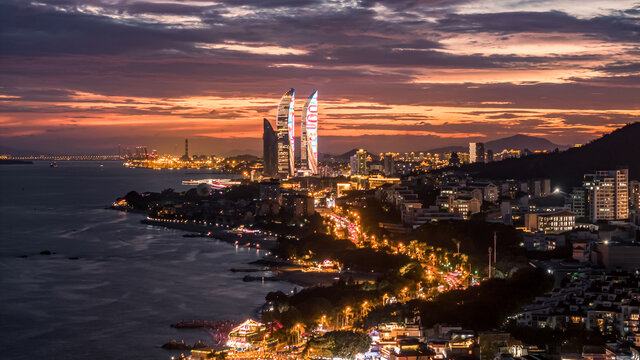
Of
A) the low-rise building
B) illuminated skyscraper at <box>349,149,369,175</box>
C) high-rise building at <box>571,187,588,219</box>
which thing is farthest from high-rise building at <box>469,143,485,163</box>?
the low-rise building

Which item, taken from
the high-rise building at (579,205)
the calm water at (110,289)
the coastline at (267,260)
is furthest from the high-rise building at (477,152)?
the high-rise building at (579,205)

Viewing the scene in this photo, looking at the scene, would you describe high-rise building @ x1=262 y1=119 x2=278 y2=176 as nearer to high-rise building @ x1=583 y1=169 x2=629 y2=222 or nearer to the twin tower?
the twin tower

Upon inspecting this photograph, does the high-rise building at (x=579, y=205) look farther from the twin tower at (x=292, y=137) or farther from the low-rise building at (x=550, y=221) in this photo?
the twin tower at (x=292, y=137)

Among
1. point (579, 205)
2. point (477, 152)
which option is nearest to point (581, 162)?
point (579, 205)

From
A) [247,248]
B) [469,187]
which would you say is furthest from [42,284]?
[469,187]

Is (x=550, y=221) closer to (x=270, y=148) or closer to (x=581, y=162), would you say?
(x=581, y=162)

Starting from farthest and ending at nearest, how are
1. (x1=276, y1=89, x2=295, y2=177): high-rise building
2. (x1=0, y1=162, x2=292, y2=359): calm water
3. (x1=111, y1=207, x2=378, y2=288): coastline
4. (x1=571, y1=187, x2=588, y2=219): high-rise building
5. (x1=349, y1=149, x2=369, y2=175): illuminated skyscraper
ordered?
(x1=349, y1=149, x2=369, y2=175): illuminated skyscraper, (x1=276, y1=89, x2=295, y2=177): high-rise building, (x1=571, y1=187, x2=588, y2=219): high-rise building, (x1=111, y1=207, x2=378, y2=288): coastline, (x1=0, y1=162, x2=292, y2=359): calm water

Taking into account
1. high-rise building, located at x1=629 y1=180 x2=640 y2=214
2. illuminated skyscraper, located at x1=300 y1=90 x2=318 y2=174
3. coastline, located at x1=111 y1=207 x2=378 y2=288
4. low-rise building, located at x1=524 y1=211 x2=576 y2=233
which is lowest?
coastline, located at x1=111 y1=207 x2=378 y2=288
